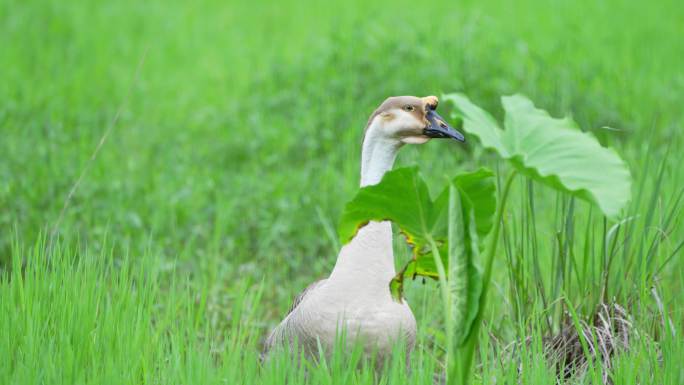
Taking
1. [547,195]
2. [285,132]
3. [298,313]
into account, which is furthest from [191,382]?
[285,132]

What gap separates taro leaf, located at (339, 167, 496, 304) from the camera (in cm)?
265

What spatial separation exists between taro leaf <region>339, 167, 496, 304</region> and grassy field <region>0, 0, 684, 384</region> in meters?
0.45

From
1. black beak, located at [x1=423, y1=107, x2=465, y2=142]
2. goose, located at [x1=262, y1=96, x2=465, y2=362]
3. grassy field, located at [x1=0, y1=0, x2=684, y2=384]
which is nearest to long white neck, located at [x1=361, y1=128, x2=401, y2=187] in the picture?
goose, located at [x1=262, y1=96, x2=465, y2=362]

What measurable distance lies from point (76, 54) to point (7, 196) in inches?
148

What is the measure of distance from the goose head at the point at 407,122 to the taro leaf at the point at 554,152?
0.80 metres

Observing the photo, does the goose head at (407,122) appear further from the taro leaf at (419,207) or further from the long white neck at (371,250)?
the taro leaf at (419,207)

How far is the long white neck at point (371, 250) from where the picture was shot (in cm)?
330

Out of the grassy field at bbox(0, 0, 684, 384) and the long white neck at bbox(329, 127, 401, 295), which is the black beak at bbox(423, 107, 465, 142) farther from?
the grassy field at bbox(0, 0, 684, 384)

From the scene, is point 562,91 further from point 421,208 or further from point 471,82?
point 421,208

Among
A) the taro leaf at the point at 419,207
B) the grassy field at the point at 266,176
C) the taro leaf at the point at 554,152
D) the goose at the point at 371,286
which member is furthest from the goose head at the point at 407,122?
the taro leaf at the point at 554,152

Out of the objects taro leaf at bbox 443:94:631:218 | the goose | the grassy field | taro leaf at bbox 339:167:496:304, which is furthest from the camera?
the grassy field

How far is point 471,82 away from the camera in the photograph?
738 centimetres

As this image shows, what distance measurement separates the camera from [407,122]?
11.2 feet

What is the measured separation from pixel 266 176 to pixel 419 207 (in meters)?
3.96
